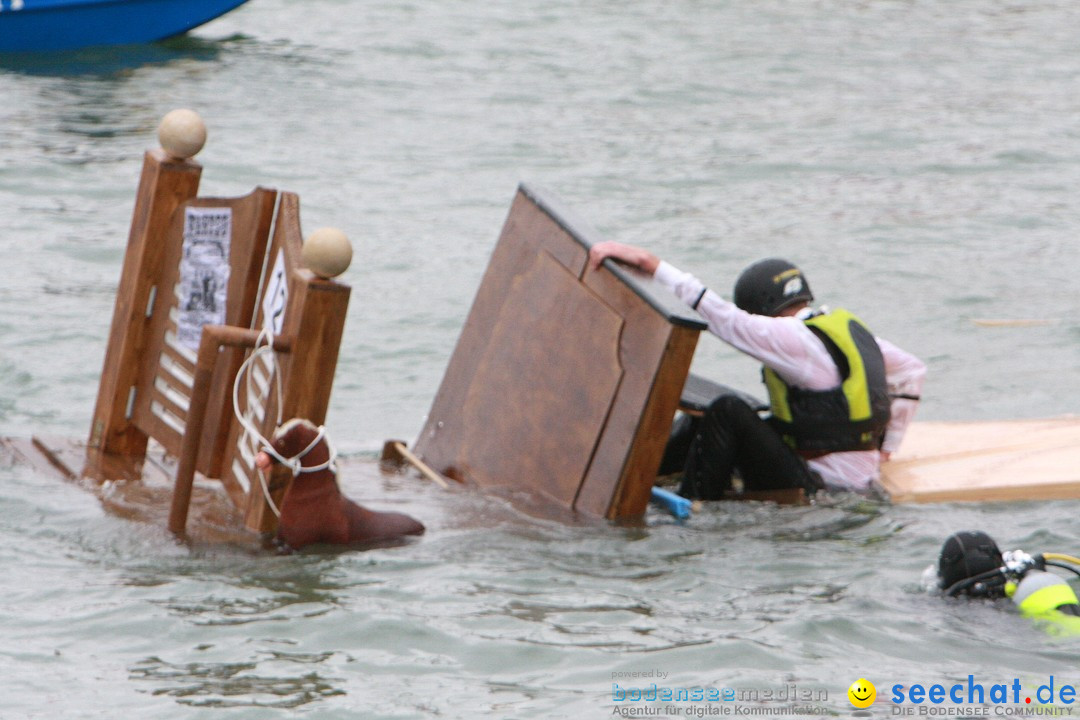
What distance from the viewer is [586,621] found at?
204 inches

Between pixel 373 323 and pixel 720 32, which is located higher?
pixel 720 32

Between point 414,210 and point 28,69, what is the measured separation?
19.9 ft

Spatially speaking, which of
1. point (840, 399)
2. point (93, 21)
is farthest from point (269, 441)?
point (93, 21)

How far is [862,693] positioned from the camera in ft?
15.2

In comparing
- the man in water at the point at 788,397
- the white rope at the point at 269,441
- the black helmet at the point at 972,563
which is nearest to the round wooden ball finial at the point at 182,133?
the white rope at the point at 269,441

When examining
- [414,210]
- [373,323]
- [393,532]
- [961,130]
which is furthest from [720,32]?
[393,532]

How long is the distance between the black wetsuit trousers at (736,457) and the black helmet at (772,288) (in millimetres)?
386

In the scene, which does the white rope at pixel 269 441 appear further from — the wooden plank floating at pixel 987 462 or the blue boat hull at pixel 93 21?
the blue boat hull at pixel 93 21

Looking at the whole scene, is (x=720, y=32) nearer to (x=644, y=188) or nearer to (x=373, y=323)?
(x=644, y=188)

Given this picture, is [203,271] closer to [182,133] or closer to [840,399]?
[182,133]

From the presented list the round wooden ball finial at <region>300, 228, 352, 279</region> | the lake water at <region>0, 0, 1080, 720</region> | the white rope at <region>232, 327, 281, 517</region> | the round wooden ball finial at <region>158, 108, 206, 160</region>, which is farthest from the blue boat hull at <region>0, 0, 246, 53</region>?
the round wooden ball finial at <region>300, 228, 352, 279</region>

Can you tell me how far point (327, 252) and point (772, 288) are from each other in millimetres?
2014

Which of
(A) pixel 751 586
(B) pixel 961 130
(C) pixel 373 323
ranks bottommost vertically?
(C) pixel 373 323

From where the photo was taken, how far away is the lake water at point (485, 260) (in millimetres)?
4902
